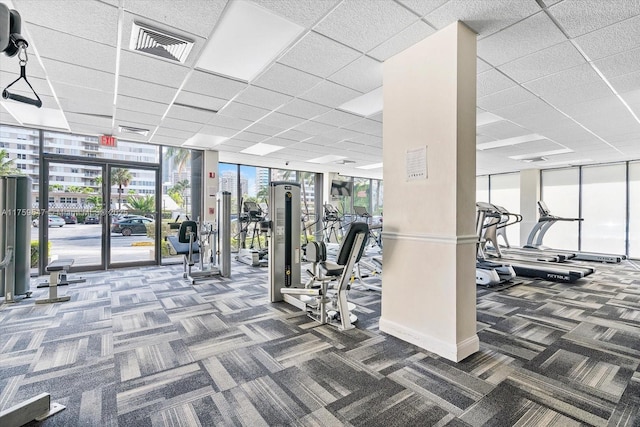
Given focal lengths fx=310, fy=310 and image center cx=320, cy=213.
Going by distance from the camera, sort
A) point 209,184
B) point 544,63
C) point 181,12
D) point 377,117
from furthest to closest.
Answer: point 209,184, point 377,117, point 544,63, point 181,12

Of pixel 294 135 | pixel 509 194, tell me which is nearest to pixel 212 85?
pixel 294 135

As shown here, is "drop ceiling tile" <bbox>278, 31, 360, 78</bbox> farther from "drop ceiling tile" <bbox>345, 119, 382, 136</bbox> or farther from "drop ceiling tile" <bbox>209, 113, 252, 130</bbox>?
"drop ceiling tile" <bbox>209, 113, 252, 130</bbox>

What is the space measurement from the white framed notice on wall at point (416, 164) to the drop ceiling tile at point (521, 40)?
1151 mm

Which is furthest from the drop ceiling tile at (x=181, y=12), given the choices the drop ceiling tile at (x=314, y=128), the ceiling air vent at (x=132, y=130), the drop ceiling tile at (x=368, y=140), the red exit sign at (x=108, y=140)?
the red exit sign at (x=108, y=140)

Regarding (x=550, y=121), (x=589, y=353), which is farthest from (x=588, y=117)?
(x=589, y=353)

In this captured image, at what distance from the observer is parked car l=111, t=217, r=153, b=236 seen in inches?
249

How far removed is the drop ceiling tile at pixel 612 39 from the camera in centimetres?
251

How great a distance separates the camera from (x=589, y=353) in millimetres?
2662

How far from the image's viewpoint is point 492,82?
3576 millimetres

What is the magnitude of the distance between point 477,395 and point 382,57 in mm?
2939

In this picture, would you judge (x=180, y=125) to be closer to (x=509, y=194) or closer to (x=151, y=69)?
(x=151, y=69)

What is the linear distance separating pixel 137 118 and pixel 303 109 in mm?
2727

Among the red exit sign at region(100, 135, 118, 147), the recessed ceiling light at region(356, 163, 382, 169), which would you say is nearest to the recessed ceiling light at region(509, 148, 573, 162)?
the recessed ceiling light at region(356, 163, 382, 169)

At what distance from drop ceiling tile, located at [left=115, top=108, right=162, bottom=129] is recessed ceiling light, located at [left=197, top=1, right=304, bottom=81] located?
6.93 ft
